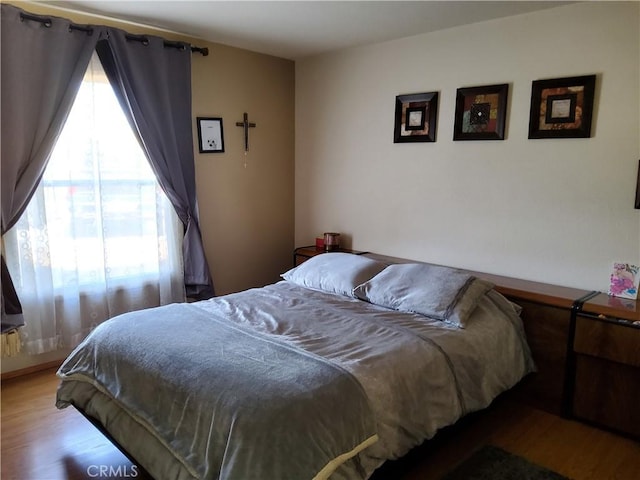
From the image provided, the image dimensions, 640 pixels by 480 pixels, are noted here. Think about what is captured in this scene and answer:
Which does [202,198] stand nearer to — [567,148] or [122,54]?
[122,54]

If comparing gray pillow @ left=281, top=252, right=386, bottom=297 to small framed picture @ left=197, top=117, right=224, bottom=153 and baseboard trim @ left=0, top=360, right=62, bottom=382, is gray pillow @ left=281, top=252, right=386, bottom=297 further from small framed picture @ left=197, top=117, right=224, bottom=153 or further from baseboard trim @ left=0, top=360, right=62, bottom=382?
baseboard trim @ left=0, top=360, right=62, bottom=382

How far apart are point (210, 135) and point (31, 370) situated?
203cm

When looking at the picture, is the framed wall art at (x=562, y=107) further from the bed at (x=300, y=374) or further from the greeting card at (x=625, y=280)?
the bed at (x=300, y=374)

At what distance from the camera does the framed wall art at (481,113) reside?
2.96m

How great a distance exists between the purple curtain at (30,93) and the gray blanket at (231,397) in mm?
1116

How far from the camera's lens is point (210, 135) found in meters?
3.65

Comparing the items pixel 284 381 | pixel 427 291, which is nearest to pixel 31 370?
pixel 284 381

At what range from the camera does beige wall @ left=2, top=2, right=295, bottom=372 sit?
12.0 ft

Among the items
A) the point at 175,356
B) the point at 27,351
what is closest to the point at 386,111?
the point at 175,356

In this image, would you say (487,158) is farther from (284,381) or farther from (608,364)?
(284,381)

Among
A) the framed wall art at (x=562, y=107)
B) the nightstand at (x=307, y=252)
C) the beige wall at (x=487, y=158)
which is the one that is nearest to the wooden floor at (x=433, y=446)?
the beige wall at (x=487, y=158)

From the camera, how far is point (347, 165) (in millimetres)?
3865

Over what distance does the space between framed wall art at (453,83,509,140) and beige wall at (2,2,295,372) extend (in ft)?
5.28

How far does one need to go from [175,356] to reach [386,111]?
2.43 metres
